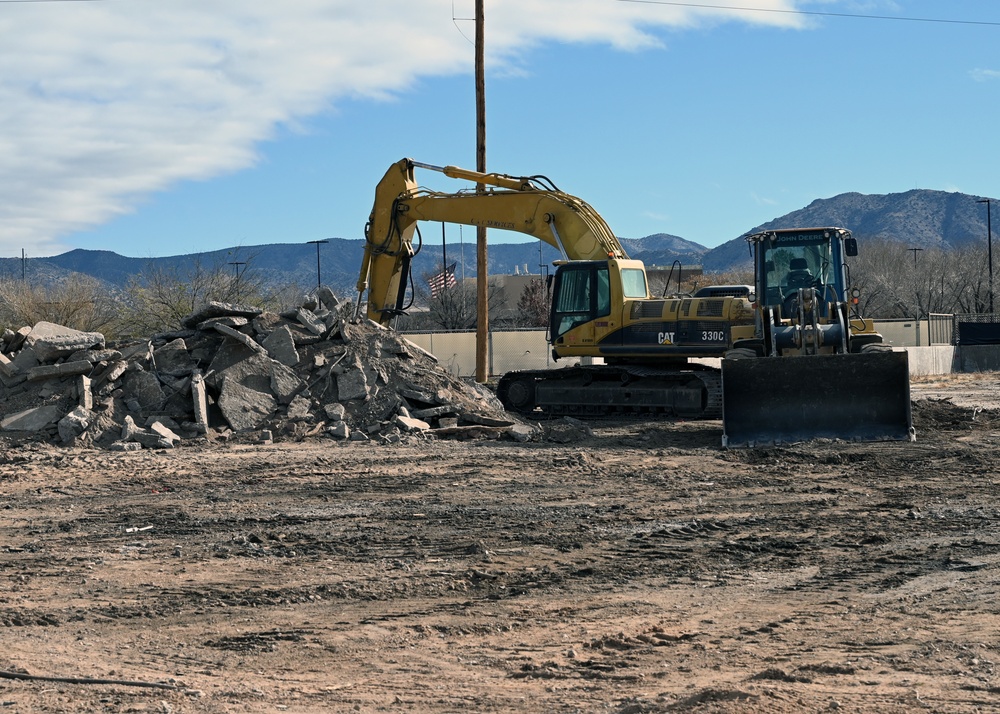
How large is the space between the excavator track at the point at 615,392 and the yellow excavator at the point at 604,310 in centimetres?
2

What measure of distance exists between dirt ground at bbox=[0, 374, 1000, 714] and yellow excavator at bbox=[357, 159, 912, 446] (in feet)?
11.7

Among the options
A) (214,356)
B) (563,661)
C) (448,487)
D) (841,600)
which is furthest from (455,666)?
(214,356)

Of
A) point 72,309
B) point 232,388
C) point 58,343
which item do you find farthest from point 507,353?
point 58,343

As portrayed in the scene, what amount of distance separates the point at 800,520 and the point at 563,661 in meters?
4.60

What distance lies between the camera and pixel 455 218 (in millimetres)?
20375

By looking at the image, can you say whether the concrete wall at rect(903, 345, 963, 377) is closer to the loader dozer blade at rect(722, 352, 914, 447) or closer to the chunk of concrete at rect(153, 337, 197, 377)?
the loader dozer blade at rect(722, 352, 914, 447)

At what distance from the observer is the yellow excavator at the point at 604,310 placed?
16.8 metres

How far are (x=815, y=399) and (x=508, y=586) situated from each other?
840 centimetres

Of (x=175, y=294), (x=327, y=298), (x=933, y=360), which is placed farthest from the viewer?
(x=933, y=360)

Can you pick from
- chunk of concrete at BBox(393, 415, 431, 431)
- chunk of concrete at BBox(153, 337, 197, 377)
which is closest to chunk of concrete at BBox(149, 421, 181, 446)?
chunk of concrete at BBox(153, 337, 197, 377)

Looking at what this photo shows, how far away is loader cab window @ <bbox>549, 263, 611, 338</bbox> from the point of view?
1911cm

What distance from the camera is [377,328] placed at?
19016 millimetres

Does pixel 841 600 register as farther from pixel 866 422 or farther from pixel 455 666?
pixel 866 422

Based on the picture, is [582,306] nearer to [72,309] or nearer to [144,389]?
[144,389]
